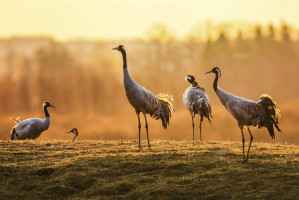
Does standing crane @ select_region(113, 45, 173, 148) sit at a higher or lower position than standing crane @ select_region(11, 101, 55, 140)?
higher

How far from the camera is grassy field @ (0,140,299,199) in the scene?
14.1 m

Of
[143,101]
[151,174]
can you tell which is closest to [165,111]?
[143,101]

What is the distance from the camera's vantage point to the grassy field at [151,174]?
46.3ft

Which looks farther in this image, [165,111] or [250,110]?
[165,111]

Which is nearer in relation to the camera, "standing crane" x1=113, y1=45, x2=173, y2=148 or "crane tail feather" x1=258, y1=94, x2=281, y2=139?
"crane tail feather" x1=258, y1=94, x2=281, y2=139

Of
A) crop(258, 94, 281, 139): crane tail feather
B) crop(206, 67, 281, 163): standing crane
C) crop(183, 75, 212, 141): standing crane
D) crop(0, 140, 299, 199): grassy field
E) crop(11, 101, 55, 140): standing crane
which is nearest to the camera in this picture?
crop(0, 140, 299, 199): grassy field

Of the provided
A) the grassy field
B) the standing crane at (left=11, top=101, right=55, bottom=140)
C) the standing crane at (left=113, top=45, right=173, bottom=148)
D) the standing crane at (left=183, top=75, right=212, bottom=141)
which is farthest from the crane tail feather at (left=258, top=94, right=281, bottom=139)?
the standing crane at (left=11, top=101, right=55, bottom=140)

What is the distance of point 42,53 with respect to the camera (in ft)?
253

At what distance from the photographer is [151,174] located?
52.2 feet

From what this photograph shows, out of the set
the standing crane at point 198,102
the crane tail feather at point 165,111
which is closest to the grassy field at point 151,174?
the crane tail feather at point 165,111

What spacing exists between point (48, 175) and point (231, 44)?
306ft

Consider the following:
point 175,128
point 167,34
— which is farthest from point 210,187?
point 167,34

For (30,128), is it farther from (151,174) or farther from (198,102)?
(151,174)

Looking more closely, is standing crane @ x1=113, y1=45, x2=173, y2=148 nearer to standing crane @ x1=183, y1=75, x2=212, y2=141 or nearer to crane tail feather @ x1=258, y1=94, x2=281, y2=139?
standing crane @ x1=183, y1=75, x2=212, y2=141
